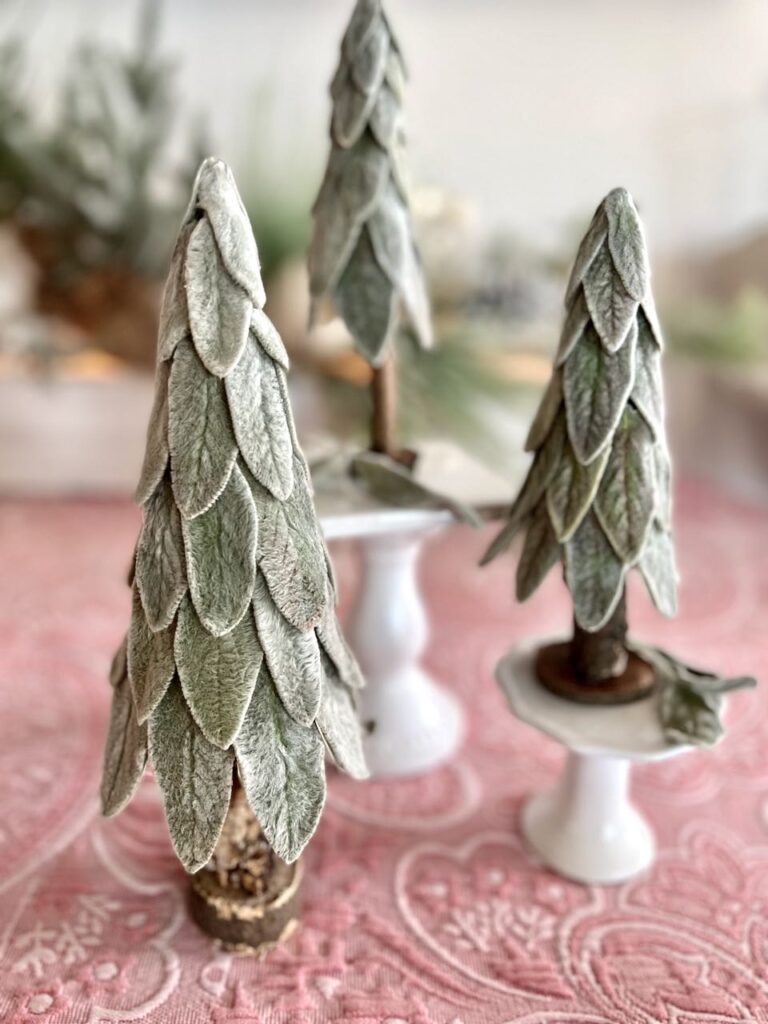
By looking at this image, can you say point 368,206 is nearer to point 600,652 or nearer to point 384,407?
point 384,407

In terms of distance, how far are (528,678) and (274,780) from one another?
0.18m

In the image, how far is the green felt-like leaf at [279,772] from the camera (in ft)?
1.20

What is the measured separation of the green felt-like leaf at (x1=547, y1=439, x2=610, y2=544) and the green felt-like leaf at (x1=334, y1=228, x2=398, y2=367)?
0.42 ft

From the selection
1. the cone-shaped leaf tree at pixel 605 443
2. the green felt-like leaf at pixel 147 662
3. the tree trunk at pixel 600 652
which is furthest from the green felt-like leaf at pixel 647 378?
the green felt-like leaf at pixel 147 662

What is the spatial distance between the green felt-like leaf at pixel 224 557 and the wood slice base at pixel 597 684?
20 cm

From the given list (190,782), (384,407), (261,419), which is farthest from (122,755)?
(384,407)

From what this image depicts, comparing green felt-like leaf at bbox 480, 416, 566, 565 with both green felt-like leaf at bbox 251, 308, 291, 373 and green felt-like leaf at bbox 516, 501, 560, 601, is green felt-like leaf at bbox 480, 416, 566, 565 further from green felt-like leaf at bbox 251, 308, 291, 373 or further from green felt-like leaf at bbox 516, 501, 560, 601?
green felt-like leaf at bbox 251, 308, 291, 373

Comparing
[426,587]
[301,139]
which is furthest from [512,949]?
[301,139]

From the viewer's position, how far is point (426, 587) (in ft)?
2.67

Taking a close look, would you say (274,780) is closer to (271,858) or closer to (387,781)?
(271,858)

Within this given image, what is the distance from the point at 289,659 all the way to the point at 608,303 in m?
0.19

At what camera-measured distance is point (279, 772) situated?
0.37 m

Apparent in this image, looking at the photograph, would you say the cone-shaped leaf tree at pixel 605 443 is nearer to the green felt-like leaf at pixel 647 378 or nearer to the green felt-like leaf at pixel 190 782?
the green felt-like leaf at pixel 647 378

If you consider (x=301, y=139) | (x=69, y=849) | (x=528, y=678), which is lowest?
(x=69, y=849)
